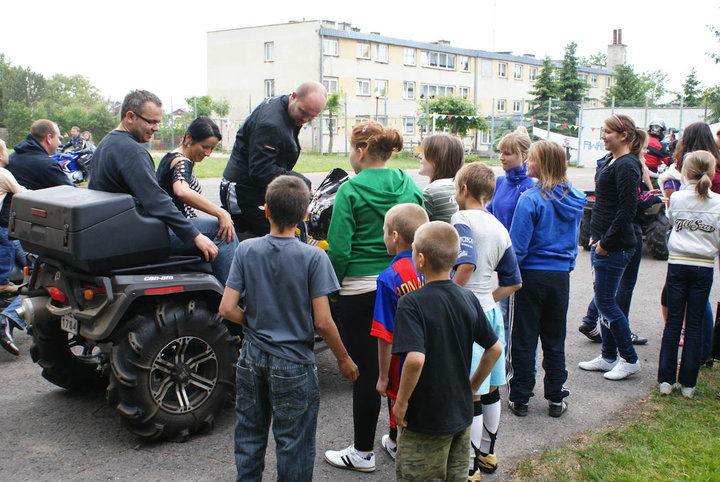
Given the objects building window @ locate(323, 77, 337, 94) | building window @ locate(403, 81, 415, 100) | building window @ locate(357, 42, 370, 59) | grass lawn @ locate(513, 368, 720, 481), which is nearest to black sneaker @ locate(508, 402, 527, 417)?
grass lawn @ locate(513, 368, 720, 481)

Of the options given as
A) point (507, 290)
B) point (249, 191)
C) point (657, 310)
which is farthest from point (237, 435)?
point (657, 310)

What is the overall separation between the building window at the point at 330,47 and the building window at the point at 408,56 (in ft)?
26.5

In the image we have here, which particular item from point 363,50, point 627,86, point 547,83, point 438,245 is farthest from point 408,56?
point 438,245

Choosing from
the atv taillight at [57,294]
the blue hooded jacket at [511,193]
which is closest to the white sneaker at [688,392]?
the blue hooded jacket at [511,193]

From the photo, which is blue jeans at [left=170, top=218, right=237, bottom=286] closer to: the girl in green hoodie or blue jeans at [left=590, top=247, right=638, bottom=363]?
the girl in green hoodie

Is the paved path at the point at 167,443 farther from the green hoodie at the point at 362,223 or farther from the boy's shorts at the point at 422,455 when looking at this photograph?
the green hoodie at the point at 362,223

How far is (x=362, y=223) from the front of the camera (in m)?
3.58

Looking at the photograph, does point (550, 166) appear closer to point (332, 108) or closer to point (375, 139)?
point (375, 139)

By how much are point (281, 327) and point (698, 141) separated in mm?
5105

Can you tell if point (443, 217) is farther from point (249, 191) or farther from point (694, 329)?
point (694, 329)

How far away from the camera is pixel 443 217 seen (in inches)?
168

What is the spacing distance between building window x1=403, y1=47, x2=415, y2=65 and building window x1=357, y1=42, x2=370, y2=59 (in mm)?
4734

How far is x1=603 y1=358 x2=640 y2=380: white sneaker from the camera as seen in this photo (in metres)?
5.25

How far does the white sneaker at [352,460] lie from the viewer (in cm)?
366
